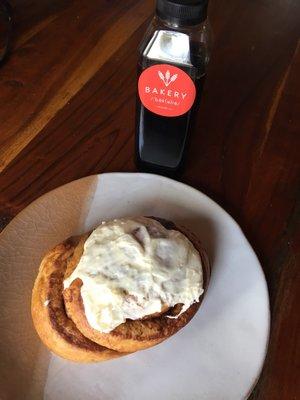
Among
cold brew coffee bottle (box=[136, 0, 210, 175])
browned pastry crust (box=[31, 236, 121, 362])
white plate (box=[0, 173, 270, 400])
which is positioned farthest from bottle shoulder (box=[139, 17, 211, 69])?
browned pastry crust (box=[31, 236, 121, 362])

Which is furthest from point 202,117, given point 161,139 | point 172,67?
point 172,67

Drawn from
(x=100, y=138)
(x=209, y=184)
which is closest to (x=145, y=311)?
(x=209, y=184)

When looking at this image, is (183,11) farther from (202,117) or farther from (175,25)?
(202,117)

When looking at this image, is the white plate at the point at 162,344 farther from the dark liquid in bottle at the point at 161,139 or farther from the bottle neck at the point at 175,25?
the bottle neck at the point at 175,25

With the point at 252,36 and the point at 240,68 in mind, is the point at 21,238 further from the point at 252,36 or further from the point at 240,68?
the point at 252,36

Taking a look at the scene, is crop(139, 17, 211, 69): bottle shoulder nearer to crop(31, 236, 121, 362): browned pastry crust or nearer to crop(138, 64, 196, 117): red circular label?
crop(138, 64, 196, 117): red circular label

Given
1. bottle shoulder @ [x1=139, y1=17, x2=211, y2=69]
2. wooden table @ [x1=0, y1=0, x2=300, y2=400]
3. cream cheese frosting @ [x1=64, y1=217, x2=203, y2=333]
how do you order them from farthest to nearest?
wooden table @ [x1=0, y1=0, x2=300, y2=400] → bottle shoulder @ [x1=139, y1=17, x2=211, y2=69] → cream cheese frosting @ [x1=64, y1=217, x2=203, y2=333]

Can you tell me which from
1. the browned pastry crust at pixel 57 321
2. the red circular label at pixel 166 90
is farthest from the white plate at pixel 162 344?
the red circular label at pixel 166 90
